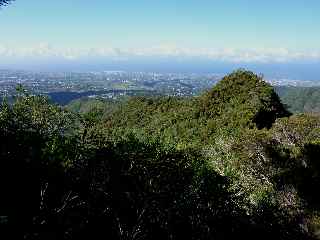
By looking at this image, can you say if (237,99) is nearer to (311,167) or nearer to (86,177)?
(311,167)

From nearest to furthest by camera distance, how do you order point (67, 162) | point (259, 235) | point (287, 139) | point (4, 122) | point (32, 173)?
point (32, 173) < point (67, 162) < point (4, 122) < point (259, 235) < point (287, 139)

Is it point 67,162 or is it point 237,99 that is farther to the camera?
point 237,99

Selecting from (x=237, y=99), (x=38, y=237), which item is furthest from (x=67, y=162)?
(x=237, y=99)

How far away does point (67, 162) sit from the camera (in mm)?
9734

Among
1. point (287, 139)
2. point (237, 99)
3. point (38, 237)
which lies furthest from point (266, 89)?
point (38, 237)

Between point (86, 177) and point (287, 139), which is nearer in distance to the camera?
point (86, 177)

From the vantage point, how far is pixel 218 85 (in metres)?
43.6

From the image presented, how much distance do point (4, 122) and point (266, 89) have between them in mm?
31374

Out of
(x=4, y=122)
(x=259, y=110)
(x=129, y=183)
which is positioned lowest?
(x=259, y=110)

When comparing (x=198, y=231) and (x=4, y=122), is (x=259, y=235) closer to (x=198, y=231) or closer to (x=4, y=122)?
(x=198, y=231)

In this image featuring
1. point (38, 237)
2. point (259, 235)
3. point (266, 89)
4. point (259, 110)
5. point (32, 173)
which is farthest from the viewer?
point (266, 89)

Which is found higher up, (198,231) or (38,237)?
(38,237)

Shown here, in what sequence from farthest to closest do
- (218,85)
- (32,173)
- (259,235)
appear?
(218,85), (259,235), (32,173)

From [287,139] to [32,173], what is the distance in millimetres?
16322
